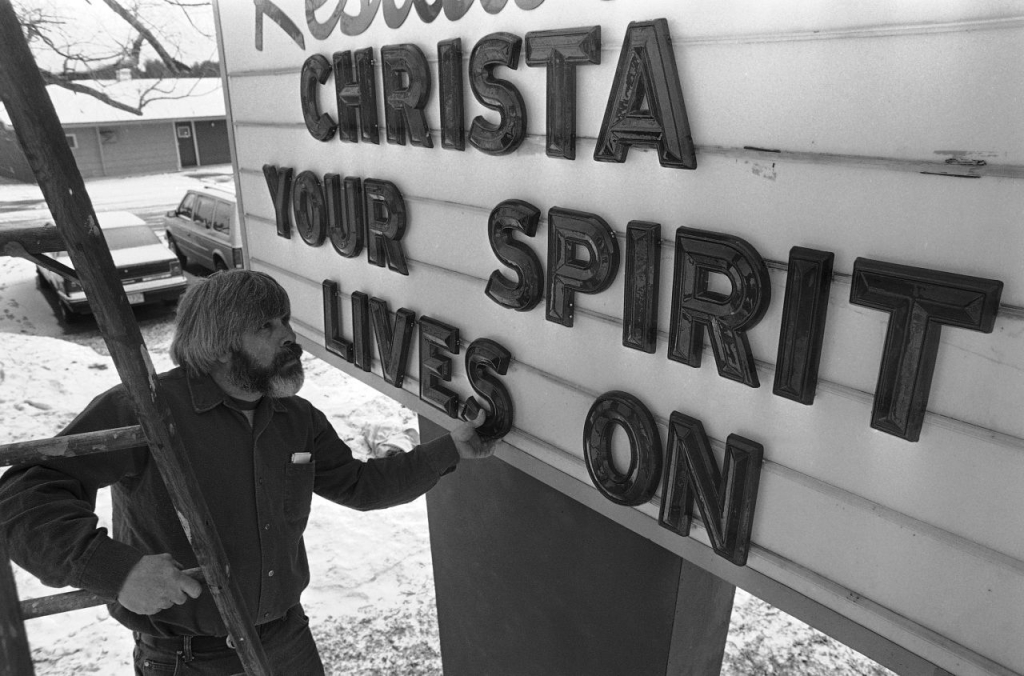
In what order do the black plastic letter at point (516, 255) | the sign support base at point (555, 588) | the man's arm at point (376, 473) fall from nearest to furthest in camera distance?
the black plastic letter at point (516, 255) → the sign support base at point (555, 588) → the man's arm at point (376, 473)

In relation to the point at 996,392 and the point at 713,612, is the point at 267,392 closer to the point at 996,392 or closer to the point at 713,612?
the point at 713,612

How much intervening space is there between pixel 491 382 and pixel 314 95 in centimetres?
153

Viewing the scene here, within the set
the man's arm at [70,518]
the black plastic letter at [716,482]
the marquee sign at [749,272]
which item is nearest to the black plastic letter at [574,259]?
the marquee sign at [749,272]

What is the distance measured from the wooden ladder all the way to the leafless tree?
12.1ft

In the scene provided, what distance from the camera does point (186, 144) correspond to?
2709 cm

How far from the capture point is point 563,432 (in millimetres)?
2340

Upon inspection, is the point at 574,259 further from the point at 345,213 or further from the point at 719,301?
the point at 345,213

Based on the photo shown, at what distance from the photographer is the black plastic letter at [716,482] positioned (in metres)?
1.77

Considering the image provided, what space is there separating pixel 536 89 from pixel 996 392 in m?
1.36

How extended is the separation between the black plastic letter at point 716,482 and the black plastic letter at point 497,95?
945mm

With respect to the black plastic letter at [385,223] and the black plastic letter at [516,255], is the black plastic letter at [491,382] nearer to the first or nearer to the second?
the black plastic letter at [516,255]

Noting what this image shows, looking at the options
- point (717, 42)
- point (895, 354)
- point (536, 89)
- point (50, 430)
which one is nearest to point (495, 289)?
point (536, 89)


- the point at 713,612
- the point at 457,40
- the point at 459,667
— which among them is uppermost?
the point at 457,40

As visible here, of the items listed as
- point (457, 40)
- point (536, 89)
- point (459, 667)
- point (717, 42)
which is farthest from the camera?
point (459, 667)
